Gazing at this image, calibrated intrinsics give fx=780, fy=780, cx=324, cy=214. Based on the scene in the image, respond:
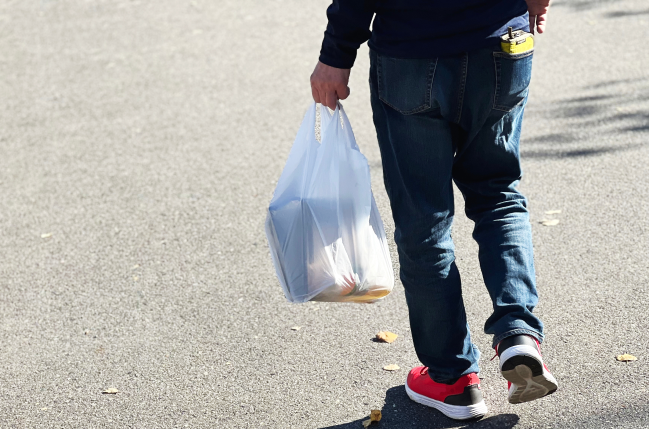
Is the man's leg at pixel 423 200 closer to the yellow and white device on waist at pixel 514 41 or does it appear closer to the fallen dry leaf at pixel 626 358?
the yellow and white device on waist at pixel 514 41

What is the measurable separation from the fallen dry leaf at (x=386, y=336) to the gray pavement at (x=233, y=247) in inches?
1.8

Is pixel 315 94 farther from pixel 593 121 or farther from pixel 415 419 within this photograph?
pixel 593 121

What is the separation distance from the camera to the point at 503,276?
8.03ft

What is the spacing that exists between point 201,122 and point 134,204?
1.30 meters

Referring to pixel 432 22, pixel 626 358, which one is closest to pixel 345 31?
pixel 432 22

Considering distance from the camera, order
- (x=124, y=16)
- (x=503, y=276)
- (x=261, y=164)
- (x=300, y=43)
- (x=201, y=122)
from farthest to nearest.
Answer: (x=124, y=16), (x=300, y=43), (x=201, y=122), (x=261, y=164), (x=503, y=276)

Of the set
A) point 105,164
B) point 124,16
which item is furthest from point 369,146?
point 124,16

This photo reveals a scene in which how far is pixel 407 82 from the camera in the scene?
225cm

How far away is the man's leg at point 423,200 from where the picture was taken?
2281 millimetres

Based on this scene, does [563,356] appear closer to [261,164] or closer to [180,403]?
[180,403]

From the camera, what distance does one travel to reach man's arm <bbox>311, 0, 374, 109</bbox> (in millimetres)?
2279

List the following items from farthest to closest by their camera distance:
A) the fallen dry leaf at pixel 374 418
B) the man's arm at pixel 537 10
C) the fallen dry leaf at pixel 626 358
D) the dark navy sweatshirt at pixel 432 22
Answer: the fallen dry leaf at pixel 626 358 < the fallen dry leaf at pixel 374 418 < the man's arm at pixel 537 10 < the dark navy sweatshirt at pixel 432 22

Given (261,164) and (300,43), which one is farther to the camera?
(300,43)

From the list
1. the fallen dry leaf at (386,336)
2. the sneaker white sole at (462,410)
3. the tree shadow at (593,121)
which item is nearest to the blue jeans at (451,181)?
the sneaker white sole at (462,410)
